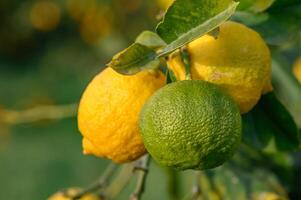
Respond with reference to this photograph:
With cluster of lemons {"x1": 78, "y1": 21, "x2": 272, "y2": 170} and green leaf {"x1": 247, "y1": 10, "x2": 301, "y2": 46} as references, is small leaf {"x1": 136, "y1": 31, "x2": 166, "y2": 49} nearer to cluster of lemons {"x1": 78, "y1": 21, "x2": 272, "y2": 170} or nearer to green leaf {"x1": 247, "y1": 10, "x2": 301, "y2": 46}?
cluster of lemons {"x1": 78, "y1": 21, "x2": 272, "y2": 170}

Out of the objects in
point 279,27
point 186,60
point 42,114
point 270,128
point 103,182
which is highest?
point 186,60

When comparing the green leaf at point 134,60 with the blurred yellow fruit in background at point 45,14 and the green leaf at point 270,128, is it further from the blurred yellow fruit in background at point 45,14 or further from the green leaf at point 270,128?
the blurred yellow fruit in background at point 45,14

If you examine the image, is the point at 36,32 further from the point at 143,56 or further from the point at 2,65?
the point at 143,56

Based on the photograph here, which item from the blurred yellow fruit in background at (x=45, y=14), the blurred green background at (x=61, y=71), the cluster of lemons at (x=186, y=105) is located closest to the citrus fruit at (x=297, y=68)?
the blurred green background at (x=61, y=71)

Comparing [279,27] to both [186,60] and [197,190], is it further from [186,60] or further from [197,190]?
[197,190]


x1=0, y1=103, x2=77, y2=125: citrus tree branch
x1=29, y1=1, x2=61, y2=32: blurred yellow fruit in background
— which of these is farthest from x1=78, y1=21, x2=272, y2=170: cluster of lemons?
x1=29, y1=1, x2=61, y2=32: blurred yellow fruit in background

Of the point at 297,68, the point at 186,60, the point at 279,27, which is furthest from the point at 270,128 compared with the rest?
the point at 297,68
